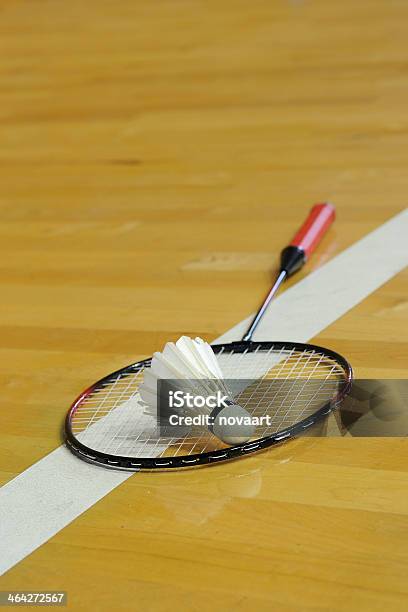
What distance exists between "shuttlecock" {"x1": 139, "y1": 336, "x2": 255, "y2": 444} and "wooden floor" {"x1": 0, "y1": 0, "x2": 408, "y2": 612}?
0.05 meters

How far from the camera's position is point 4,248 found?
1.70 meters

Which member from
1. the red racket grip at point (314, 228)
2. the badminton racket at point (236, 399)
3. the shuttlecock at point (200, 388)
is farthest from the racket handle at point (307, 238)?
the shuttlecock at point (200, 388)

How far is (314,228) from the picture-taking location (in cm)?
151

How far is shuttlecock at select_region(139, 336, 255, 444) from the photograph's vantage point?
3.24 ft

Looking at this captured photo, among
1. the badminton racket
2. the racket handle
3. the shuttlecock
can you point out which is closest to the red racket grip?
the racket handle

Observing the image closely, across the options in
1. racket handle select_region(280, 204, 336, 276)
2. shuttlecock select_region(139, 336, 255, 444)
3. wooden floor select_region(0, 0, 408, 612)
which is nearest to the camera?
wooden floor select_region(0, 0, 408, 612)

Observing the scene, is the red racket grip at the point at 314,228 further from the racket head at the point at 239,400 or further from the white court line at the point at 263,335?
the racket head at the point at 239,400

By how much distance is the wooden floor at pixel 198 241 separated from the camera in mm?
884

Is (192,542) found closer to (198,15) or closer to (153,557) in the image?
(153,557)

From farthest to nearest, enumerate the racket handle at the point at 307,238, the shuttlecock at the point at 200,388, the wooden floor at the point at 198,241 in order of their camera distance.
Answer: the racket handle at the point at 307,238
the shuttlecock at the point at 200,388
the wooden floor at the point at 198,241

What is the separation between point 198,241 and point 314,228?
0.66 feet

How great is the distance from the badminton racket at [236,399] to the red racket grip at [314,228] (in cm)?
27

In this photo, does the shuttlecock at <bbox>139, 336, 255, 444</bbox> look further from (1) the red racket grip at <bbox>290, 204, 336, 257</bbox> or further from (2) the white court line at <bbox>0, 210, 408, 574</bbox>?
(1) the red racket grip at <bbox>290, 204, 336, 257</bbox>

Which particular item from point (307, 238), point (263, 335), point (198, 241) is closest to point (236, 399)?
point (263, 335)
